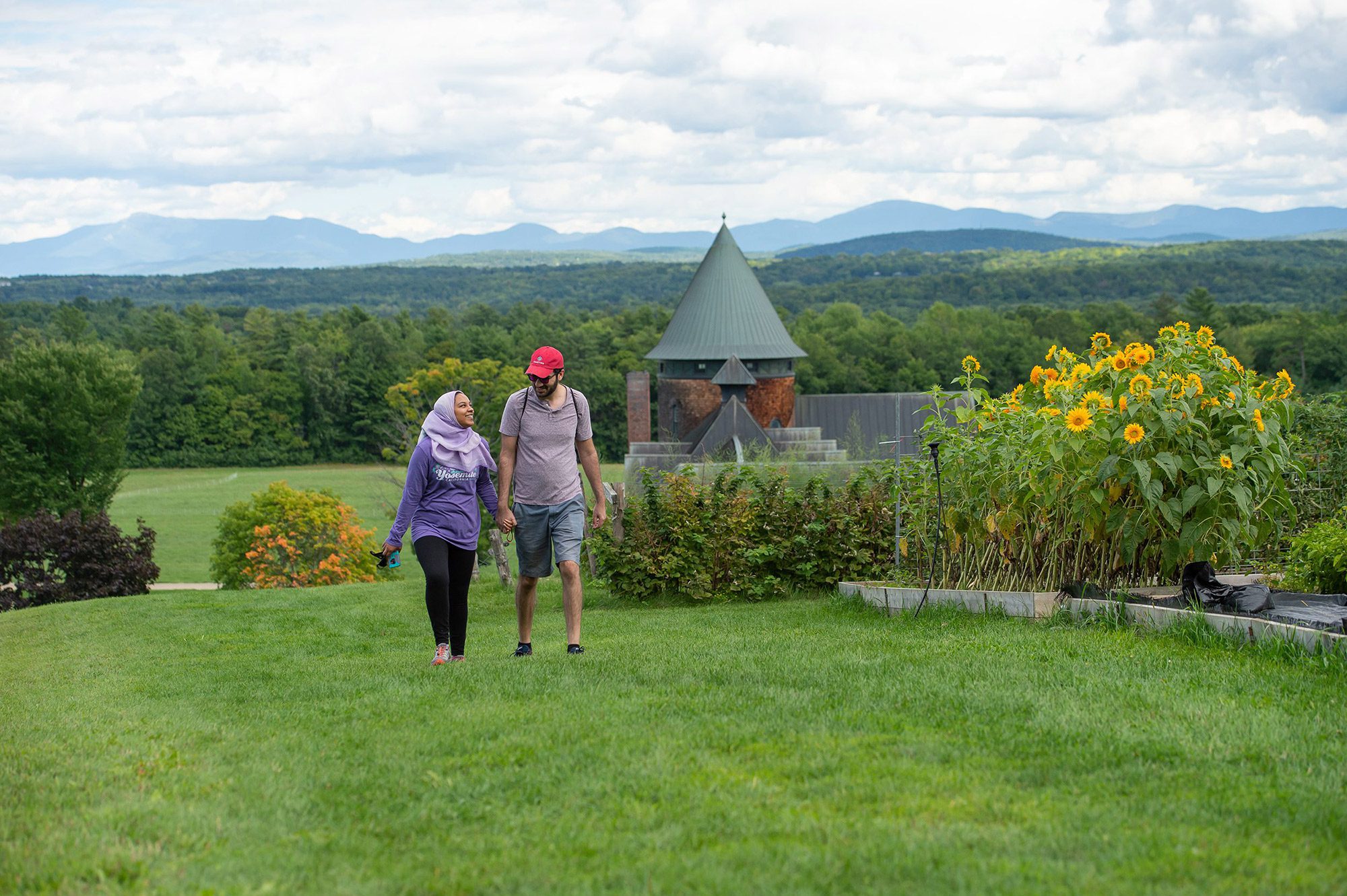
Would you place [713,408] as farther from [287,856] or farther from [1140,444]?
[287,856]

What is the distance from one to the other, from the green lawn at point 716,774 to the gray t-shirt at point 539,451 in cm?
104

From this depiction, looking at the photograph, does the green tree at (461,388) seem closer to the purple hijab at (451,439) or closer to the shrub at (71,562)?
the shrub at (71,562)

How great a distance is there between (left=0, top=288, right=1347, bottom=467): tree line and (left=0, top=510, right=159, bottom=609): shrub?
62707mm

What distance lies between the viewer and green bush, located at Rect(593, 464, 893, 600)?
1198 centimetres

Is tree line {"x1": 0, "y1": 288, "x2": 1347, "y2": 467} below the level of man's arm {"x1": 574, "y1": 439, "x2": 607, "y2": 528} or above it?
below

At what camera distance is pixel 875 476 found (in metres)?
12.5

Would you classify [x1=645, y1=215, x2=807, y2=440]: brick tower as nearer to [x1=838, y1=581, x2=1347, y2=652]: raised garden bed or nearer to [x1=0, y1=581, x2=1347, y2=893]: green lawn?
[x1=838, y1=581, x2=1347, y2=652]: raised garden bed

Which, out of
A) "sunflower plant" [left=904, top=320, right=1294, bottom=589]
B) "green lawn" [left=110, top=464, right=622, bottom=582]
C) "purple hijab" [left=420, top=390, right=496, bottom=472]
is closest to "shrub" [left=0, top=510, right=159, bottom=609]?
"purple hijab" [left=420, top=390, right=496, bottom=472]

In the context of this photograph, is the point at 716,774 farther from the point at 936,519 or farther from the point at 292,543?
the point at 292,543

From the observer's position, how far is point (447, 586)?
7.62 m

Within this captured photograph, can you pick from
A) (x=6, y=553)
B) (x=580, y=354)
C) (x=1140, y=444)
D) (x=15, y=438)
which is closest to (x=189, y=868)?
(x=1140, y=444)

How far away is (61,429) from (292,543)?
24.8 meters

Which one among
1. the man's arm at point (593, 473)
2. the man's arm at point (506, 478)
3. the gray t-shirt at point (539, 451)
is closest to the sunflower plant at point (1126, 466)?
the man's arm at point (593, 473)

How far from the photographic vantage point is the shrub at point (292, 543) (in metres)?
32.0
